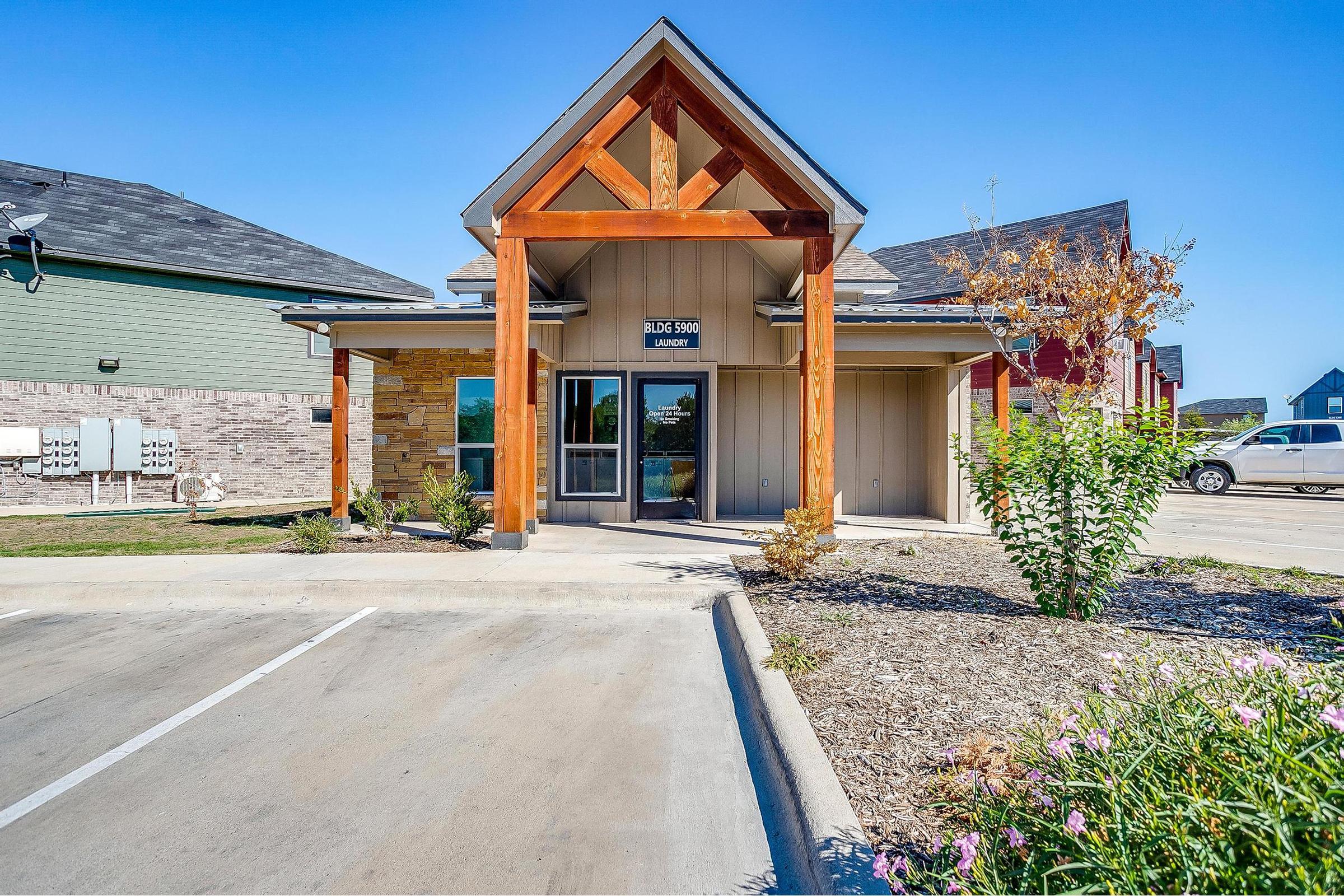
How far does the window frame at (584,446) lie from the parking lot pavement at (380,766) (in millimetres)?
6187

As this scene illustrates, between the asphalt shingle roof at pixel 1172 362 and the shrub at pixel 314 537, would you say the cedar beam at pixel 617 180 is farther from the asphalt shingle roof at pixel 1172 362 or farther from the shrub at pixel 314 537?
the asphalt shingle roof at pixel 1172 362

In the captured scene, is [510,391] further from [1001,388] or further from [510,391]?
[1001,388]

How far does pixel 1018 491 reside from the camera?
5.02m

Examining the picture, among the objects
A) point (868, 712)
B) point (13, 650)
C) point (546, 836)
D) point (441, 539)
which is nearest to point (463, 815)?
point (546, 836)

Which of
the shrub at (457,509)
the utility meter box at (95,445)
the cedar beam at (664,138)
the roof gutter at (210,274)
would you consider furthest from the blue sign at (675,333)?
the utility meter box at (95,445)

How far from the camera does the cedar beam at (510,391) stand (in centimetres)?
858

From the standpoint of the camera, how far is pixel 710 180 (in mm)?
8797

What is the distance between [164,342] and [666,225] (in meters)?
14.8

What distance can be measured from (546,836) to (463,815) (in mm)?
415

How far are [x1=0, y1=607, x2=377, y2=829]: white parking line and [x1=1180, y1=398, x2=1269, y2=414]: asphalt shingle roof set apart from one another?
72.0 m

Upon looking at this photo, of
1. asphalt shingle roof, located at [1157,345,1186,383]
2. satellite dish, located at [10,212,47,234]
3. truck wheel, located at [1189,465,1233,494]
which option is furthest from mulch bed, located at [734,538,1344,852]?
asphalt shingle roof, located at [1157,345,1186,383]

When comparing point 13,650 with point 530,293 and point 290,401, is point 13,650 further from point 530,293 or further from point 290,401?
point 290,401

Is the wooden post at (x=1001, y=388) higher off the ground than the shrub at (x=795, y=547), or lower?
higher

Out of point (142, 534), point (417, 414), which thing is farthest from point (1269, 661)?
point (142, 534)
